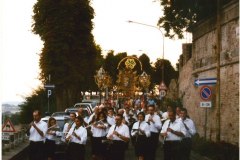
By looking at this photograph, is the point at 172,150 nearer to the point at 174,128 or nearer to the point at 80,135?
the point at 174,128

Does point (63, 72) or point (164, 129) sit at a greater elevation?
point (63, 72)

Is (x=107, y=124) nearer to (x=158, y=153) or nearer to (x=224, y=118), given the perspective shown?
(x=158, y=153)

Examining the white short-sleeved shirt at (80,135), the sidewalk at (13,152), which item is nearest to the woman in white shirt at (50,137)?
the white short-sleeved shirt at (80,135)

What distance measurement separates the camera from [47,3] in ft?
166

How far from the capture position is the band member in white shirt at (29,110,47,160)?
51.5ft

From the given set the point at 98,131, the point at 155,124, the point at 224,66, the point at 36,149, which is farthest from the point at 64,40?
the point at 36,149

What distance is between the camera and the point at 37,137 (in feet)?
52.2

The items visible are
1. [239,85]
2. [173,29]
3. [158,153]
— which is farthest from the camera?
[173,29]

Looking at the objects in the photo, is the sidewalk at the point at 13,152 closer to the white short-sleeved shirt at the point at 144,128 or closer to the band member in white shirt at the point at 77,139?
the band member in white shirt at the point at 77,139

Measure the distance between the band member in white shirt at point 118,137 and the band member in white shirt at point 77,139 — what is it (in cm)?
72

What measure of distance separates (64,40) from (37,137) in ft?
117

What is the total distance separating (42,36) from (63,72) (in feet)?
12.3

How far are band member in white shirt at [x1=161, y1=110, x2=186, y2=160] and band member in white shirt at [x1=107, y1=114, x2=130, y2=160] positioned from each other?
3.57 ft

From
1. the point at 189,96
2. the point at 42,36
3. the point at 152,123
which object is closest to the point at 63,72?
the point at 42,36
